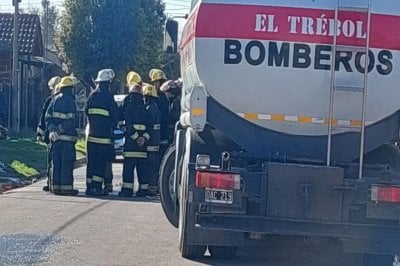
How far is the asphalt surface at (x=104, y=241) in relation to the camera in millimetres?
10469

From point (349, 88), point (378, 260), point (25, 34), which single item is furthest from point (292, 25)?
point (25, 34)

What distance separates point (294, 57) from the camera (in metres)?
9.36

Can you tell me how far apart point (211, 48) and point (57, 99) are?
7590mm

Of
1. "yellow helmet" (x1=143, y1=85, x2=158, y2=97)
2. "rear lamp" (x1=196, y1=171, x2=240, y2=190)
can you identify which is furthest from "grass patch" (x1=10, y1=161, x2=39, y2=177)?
"rear lamp" (x1=196, y1=171, x2=240, y2=190)

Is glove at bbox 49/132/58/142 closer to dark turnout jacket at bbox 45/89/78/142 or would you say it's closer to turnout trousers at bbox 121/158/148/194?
dark turnout jacket at bbox 45/89/78/142

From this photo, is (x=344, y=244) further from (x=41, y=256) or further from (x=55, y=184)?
(x=55, y=184)

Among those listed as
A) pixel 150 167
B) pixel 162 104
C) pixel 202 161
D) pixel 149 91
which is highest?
pixel 149 91

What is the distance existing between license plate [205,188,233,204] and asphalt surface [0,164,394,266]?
1.16 meters

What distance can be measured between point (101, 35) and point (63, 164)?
95.7 ft

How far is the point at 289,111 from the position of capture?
31.2ft

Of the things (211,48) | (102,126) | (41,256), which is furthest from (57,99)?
(211,48)

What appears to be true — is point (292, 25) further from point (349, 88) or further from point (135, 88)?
point (135, 88)

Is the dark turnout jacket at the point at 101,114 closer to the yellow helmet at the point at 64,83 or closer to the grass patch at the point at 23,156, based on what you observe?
the yellow helmet at the point at 64,83

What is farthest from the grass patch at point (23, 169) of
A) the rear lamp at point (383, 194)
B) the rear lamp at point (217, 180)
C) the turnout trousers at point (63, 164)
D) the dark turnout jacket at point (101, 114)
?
the rear lamp at point (383, 194)
